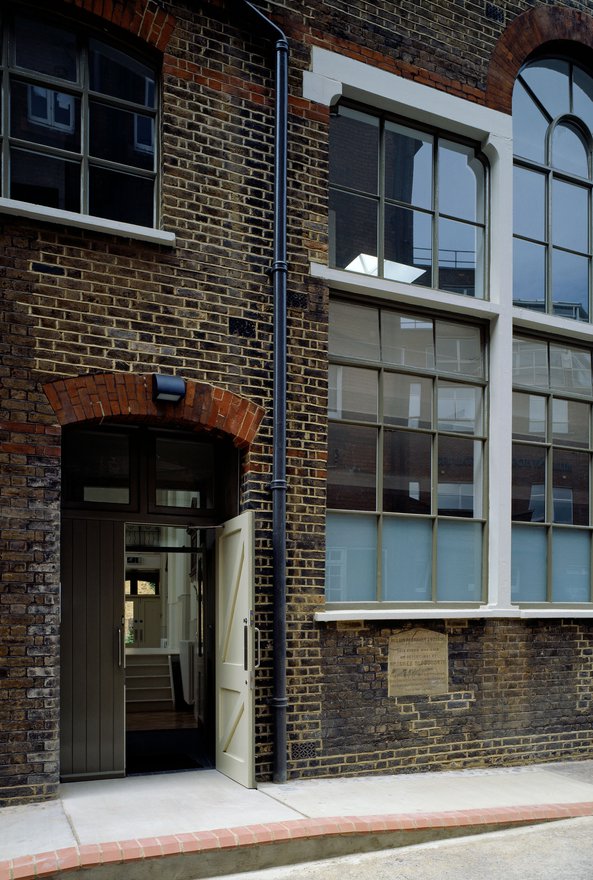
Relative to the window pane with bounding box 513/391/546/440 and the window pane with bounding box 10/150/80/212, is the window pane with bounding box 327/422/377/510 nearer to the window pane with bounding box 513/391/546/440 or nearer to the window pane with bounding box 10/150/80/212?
the window pane with bounding box 513/391/546/440

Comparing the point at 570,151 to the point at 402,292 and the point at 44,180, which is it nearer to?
the point at 402,292

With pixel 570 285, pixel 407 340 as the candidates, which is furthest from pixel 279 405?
pixel 570 285

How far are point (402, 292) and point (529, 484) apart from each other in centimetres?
254

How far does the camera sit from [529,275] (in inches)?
384

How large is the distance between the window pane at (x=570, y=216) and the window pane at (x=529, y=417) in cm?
183

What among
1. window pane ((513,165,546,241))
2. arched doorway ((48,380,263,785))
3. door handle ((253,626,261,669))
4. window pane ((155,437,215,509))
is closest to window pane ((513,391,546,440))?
window pane ((513,165,546,241))

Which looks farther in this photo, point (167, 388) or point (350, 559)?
point (350, 559)

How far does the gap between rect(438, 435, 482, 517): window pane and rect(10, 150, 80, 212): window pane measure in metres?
4.18

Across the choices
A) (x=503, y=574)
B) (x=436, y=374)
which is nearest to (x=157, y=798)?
(x=503, y=574)

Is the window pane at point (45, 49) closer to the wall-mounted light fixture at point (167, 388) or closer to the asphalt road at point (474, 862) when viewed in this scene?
the wall-mounted light fixture at point (167, 388)

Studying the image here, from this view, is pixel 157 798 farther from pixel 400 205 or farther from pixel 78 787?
pixel 400 205

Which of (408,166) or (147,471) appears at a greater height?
(408,166)

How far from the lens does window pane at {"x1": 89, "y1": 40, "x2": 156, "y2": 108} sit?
740cm

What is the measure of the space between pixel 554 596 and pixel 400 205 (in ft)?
14.4
